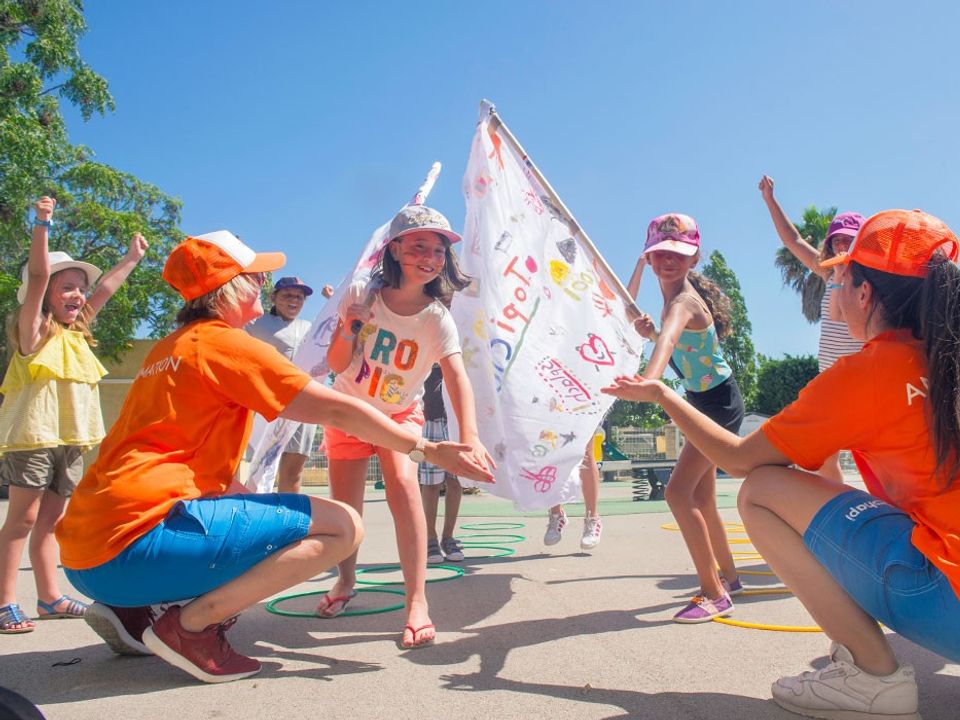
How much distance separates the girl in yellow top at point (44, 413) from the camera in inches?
140

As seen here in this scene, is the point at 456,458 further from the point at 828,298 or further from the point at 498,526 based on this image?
the point at 498,526

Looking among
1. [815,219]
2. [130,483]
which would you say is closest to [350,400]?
[130,483]

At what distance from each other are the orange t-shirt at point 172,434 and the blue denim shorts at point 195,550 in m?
0.05

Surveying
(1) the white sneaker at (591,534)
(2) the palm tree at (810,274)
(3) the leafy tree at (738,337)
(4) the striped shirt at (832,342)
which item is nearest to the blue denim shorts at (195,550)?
(4) the striped shirt at (832,342)

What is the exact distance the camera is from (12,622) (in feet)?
11.0

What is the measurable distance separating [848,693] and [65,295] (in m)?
3.84

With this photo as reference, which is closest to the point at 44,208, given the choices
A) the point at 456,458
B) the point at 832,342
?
the point at 456,458

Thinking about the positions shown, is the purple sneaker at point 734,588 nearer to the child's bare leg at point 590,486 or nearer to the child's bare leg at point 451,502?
the child's bare leg at point 590,486

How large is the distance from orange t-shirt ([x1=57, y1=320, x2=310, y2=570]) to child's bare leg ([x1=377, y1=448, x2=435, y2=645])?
0.89 metres

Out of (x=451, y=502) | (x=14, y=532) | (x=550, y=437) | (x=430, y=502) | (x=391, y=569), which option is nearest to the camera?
(x=14, y=532)

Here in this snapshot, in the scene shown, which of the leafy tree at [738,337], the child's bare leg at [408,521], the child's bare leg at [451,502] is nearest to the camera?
the child's bare leg at [408,521]

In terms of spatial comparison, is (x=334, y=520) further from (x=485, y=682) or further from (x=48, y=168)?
(x=48, y=168)

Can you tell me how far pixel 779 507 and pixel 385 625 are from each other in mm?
1905

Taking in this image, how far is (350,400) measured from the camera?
2635mm
